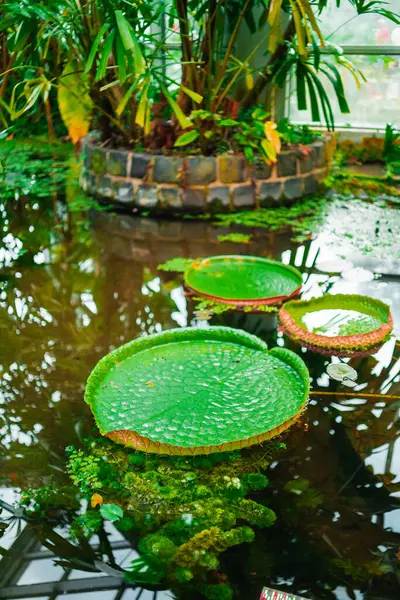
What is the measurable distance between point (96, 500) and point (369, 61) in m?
5.13

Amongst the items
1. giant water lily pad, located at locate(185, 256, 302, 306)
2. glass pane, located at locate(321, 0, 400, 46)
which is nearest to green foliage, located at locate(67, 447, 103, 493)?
giant water lily pad, located at locate(185, 256, 302, 306)

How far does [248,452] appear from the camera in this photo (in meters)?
2.11

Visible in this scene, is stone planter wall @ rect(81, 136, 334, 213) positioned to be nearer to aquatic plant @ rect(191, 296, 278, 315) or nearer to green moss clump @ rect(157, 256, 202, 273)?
green moss clump @ rect(157, 256, 202, 273)

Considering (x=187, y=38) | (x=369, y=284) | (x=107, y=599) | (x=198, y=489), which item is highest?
(x=187, y=38)

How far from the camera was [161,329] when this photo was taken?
9.63ft

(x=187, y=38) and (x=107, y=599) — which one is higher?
(x=187, y=38)

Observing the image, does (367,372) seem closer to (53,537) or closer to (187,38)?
(53,537)

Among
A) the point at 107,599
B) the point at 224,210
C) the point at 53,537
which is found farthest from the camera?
the point at 224,210

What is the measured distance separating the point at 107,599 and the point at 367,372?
1449 mm

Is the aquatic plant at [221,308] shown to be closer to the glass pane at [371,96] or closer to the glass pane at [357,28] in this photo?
the glass pane at [371,96]

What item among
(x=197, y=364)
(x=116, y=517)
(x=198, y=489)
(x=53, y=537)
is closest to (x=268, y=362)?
(x=197, y=364)

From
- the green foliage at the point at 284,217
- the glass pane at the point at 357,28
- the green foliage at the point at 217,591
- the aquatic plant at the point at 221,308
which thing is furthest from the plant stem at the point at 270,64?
the green foliage at the point at 217,591

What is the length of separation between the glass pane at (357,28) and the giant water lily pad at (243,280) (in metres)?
3.08

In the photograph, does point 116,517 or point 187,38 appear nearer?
point 116,517
